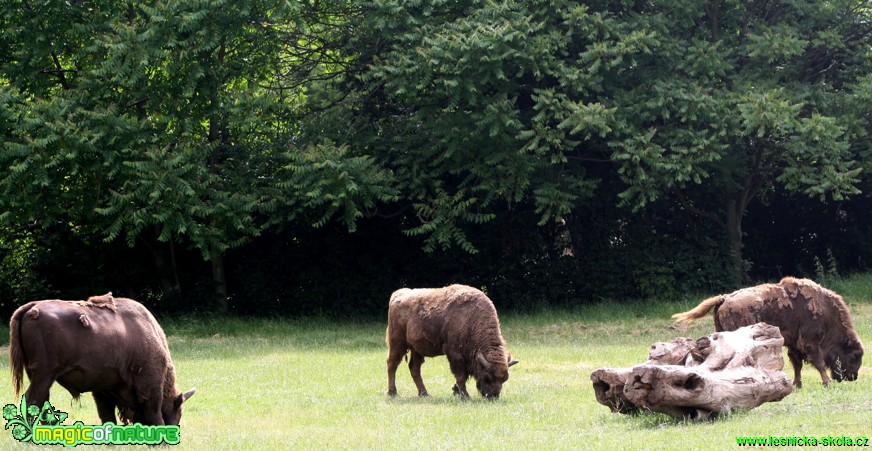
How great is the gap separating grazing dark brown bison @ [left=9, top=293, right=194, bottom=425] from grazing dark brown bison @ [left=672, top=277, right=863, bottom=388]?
265 inches

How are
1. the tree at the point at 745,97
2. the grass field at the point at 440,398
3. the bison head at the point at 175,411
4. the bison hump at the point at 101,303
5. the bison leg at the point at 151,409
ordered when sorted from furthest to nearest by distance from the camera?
the tree at the point at 745,97 < the bison head at the point at 175,411 < the grass field at the point at 440,398 < the bison leg at the point at 151,409 < the bison hump at the point at 101,303

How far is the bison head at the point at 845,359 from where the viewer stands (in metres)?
14.1

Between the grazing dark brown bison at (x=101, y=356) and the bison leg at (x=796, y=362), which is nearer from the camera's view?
the grazing dark brown bison at (x=101, y=356)

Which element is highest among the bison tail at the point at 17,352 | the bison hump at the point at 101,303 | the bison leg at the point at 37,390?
the bison hump at the point at 101,303

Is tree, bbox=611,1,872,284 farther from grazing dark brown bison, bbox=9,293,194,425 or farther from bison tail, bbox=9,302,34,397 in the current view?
bison tail, bbox=9,302,34,397

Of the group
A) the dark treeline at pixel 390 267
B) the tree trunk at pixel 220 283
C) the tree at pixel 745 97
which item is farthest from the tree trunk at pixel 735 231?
the tree trunk at pixel 220 283

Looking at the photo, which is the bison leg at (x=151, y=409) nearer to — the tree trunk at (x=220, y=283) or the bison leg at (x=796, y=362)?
the bison leg at (x=796, y=362)

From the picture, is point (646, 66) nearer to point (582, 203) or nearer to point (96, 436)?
point (582, 203)

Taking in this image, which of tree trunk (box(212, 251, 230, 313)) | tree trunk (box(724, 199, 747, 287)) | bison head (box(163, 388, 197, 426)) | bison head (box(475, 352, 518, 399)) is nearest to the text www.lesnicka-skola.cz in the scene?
bison head (box(475, 352, 518, 399))

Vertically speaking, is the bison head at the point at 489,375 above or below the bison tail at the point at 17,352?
below

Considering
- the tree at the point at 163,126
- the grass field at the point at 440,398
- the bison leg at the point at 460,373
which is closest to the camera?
the grass field at the point at 440,398

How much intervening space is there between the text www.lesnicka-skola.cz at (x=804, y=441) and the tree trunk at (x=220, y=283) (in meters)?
19.4

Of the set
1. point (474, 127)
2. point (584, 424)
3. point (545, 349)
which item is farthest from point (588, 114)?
point (584, 424)

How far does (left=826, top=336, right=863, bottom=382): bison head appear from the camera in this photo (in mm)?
14086
